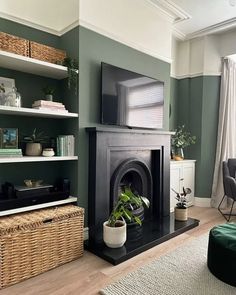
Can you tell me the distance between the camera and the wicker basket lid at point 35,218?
74.6 inches

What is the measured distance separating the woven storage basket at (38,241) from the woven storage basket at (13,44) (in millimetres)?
1499

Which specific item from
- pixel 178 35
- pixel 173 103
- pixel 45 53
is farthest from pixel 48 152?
pixel 178 35

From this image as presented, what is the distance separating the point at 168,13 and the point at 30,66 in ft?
7.48

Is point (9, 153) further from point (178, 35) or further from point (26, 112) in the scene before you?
point (178, 35)

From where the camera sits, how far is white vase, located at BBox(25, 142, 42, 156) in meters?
2.43

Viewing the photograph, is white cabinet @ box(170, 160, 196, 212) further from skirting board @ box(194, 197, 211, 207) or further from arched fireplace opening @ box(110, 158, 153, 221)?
arched fireplace opening @ box(110, 158, 153, 221)

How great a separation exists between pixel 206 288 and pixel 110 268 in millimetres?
798

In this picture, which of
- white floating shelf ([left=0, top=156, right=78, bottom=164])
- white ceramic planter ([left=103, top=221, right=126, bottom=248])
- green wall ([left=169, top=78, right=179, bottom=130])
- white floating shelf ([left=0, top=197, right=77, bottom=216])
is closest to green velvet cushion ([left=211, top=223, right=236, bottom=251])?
white ceramic planter ([left=103, top=221, right=126, bottom=248])

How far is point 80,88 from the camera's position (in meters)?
2.54

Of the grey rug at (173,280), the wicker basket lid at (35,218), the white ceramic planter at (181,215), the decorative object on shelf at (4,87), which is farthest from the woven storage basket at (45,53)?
the white ceramic planter at (181,215)

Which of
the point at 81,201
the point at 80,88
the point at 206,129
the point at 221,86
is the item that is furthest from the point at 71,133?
the point at 221,86

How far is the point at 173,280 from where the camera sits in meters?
1.94

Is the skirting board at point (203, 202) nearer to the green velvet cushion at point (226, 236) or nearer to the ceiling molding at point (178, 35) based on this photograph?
the green velvet cushion at point (226, 236)

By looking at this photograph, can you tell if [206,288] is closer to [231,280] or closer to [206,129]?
[231,280]
